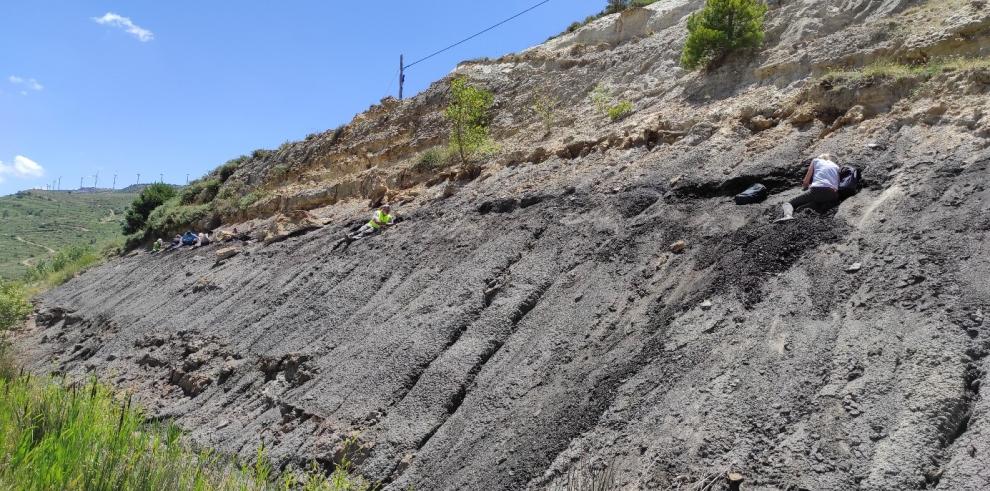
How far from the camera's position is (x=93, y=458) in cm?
449

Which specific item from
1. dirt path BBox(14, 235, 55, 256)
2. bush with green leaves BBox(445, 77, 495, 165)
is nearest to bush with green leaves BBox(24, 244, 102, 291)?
bush with green leaves BBox(445, 77, 495, 165)

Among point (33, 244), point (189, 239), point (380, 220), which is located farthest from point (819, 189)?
point (33, 244)

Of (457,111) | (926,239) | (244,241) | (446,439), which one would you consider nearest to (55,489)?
(446,439)

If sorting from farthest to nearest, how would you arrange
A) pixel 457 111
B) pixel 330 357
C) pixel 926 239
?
pixel 457 111 < pixel 330 357 < pixel 926 239

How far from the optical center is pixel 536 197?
382 inches

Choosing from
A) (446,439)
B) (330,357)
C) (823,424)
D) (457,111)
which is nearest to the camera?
(823,424)

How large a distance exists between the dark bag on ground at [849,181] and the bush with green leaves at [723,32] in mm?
5598

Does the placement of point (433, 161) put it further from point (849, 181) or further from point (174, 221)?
point (174, 221)

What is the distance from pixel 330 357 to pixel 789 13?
1021 centimetres

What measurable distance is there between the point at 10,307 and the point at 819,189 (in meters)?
17.0

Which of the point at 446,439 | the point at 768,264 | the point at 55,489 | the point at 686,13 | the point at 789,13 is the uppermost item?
the point at 686,13

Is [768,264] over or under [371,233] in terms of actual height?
under

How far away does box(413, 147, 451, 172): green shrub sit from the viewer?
14.3 m

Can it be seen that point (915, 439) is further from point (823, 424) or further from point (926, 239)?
point (926, 239)
